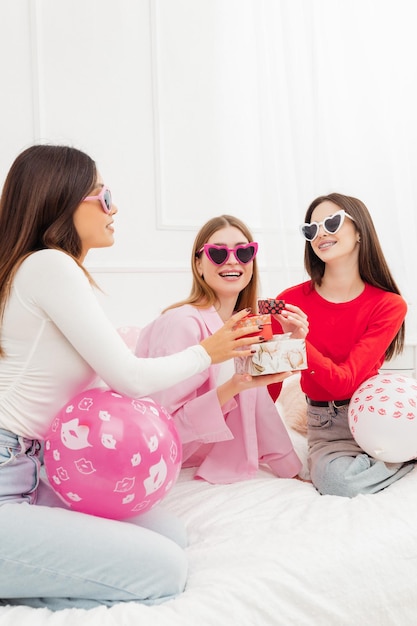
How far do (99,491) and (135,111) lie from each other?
2.45m

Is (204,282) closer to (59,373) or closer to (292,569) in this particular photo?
(59,373)

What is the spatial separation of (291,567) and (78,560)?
0.49 meters

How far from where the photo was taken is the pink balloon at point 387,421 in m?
1.79

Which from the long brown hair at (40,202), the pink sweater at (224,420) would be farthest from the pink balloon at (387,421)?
the long brown hair at (40,202)

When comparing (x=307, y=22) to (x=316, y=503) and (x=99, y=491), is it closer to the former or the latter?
(x=316, y=503)

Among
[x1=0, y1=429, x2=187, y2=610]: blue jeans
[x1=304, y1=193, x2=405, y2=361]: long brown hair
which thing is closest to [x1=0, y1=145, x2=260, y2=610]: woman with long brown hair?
[x1=0, y1=429, x2=187, y2=610]: blue jeans

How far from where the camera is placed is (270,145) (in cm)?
318

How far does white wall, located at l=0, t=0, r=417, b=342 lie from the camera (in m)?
3.14

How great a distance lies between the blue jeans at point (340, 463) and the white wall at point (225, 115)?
1.20 meters

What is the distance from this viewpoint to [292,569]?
131 cm

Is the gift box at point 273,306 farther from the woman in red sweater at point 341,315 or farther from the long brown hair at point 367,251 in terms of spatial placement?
the long brown hair at point 367,251

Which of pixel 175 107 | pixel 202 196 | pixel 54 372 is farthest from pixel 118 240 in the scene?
pixel 54 372

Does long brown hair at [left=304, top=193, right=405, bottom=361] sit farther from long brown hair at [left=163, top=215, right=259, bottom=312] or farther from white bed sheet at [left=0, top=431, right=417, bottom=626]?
white bed sheet at [left=0, top=431, right=417, bottom=626]

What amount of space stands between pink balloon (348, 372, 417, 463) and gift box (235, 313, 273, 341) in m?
0.47
